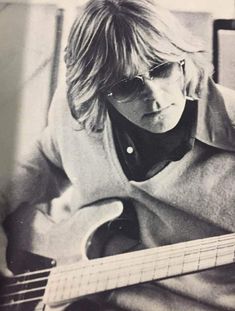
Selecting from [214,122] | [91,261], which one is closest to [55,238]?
[91,261]

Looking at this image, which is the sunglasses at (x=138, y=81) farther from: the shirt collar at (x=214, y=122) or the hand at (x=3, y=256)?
the hand at (x=3, y=256)

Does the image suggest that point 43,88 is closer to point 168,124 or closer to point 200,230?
point 168,124

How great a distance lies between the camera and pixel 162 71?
0.87 metres

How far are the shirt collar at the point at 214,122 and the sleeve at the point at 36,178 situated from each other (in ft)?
0.78

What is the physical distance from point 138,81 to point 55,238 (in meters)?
0.29

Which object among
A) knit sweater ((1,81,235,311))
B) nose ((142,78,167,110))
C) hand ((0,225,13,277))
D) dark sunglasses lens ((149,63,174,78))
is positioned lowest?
hand ((0,225,13,277))

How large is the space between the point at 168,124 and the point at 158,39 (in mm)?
146

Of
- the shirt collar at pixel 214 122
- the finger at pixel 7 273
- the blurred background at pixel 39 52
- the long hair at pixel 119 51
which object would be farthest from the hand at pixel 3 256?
the shirt collar at pixel 214 122

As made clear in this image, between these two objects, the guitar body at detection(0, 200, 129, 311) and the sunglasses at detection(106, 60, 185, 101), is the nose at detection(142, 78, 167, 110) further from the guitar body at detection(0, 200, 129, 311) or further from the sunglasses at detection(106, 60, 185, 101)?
the guitar body at detection(0, 200, 129, 311)

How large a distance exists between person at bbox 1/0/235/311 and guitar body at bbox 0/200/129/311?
0.02m

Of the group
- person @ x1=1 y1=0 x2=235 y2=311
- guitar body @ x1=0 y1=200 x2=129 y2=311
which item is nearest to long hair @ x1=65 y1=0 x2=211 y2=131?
person @ x1=1 y1=0 x2=235 y2=311

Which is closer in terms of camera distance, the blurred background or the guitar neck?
the guitar neck

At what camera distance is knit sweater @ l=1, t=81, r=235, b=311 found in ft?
2.62

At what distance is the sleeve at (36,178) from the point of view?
34.2 inches
